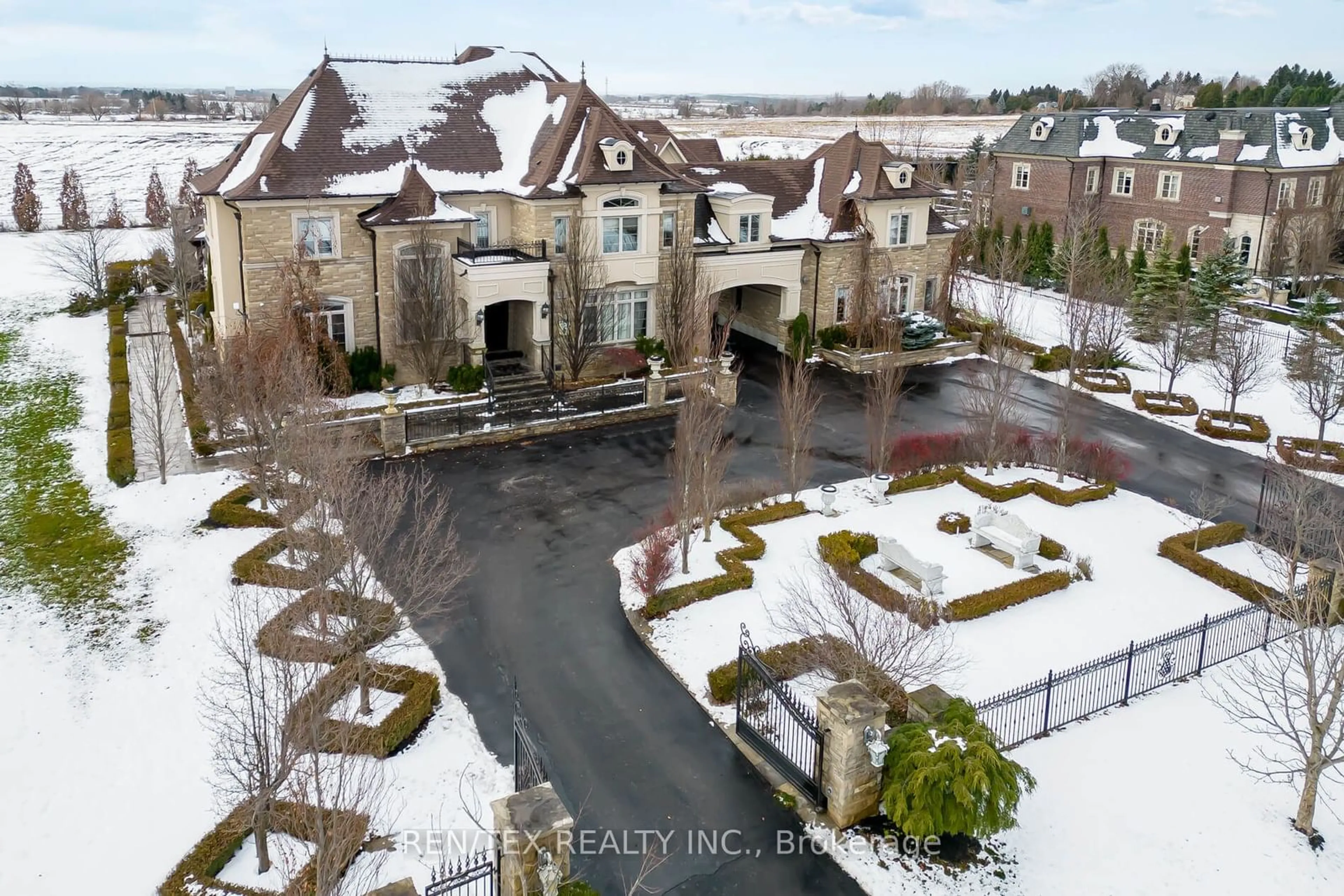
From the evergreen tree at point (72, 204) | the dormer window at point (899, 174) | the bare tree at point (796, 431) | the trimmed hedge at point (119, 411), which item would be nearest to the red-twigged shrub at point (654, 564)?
the bare tree at point (796, 431)

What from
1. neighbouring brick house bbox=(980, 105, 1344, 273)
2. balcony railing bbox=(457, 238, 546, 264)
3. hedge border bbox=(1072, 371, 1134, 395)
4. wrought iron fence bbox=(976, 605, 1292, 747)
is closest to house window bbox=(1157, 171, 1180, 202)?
neighbouring brick house bbox=(980, 105, 1344, 273)

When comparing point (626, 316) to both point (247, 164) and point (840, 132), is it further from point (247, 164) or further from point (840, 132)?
point (840, 132)

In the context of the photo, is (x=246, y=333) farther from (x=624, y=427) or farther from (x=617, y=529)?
(x=617, y=529)

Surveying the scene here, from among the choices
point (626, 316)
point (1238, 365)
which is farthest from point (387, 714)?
point (1238, 365)

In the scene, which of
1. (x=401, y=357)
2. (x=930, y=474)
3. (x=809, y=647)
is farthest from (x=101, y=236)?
(x=809, y=647)

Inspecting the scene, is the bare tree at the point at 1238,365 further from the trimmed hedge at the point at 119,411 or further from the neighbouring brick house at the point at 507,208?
the trimmed hedge at the point at 119,411

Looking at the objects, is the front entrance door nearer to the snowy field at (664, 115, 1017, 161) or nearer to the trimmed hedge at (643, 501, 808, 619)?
the trimmed hedge at (643, 501, 808, 619)

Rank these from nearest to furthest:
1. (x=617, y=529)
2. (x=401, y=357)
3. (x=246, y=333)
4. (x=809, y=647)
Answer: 1. (x=809, y=647)
2. (x=617, y=529)
3. (x=246, y=333)
4. (x=401, y=357)
